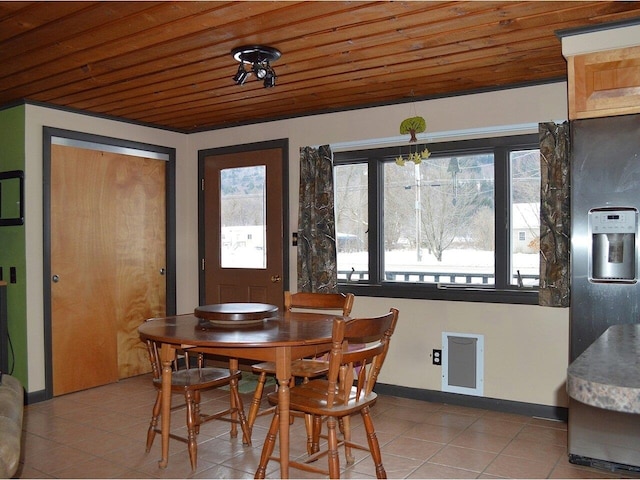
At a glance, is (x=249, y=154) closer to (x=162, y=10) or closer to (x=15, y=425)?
(x=162, y=10)

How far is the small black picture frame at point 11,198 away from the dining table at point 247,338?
182 cm

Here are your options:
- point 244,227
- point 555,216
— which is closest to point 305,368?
point 555,216

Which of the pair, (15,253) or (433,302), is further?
(15,253)

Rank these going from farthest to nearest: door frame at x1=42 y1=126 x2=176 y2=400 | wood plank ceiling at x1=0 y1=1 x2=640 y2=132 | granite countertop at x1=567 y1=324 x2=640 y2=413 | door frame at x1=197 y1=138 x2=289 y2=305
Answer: door frame at x1=197 y1=138 x2=289 y2=305 → door frame at x1=42 y1=126 x2=176 y2=400 → wood plank ceiling at x1=0 y1=1 x2=640 y2=132 → granite countertop at x1=567 y1=324 x2=640 y2=413

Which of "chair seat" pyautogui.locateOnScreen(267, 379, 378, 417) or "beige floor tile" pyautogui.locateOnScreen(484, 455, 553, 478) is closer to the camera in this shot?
"chair seat" pyautogui.locateOnScreen(267, 379, 378, 417)

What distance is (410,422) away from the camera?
370cm

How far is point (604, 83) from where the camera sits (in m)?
2.88

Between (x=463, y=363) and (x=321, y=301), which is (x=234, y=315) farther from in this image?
(x=463, y=363)

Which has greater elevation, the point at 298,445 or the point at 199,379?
the point at 199,379

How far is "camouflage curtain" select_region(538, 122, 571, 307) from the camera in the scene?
3633mm

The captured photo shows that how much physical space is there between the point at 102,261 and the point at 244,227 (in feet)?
4.12

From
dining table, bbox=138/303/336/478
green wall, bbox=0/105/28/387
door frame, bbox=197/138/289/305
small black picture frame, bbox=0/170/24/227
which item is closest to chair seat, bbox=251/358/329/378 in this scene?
dining table, bbox=138/303/336/478

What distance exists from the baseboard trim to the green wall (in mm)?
2752

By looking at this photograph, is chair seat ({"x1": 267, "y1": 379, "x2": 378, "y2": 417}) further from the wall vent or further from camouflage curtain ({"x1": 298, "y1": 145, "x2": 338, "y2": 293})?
camouflage curtain ({"x1": 298, "y1": 145, "x2": 338, "y2": 293})
